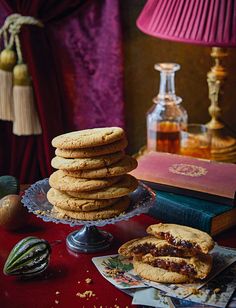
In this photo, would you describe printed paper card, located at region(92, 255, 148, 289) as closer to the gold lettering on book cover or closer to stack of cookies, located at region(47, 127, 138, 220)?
stack of cookies, located at region(47, 127, 138, 220)

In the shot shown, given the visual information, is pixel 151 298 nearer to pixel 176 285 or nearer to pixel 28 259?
pixel 176 285

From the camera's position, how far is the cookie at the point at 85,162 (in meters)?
1.18

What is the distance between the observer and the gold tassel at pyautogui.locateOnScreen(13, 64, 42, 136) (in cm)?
180

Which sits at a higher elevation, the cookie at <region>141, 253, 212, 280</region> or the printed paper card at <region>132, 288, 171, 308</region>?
the cookie at <region>141, 253, 212, 280</region>

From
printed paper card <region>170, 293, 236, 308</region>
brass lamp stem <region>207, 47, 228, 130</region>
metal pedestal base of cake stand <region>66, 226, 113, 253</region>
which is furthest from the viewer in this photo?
brass lamp stem <region>207, 47, 228, 130</region>

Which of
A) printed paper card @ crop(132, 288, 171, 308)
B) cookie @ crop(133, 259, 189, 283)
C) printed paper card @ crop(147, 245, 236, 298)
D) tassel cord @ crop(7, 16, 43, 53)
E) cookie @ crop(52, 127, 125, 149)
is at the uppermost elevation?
tassel cord @ crop(7, 16, 43, 53)

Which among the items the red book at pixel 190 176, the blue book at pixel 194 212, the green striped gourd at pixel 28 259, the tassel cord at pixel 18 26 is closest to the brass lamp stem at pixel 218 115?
Result: the red book at pixel 190 176

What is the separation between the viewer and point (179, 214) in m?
1.37

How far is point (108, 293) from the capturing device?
114cm

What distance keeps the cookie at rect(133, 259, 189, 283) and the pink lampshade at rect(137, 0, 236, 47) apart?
0.58 meters

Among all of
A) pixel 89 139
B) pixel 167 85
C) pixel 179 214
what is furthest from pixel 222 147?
pixel 89 139

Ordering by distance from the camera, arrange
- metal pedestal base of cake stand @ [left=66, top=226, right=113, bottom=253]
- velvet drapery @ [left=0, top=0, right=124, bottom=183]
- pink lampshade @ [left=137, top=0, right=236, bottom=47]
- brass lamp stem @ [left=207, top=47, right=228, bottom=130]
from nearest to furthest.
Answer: metal pedestal base of cake stand @ [left=66, top=226, right=113, bottom=253]
pink lampshade @ [left=137, top=0, right=236, bottom=47]
brass lamp stem @ [left=207, top=47, right=228, bottom=130]
velvet drapery @ [left=0, top=0, right=124, bottom=183]

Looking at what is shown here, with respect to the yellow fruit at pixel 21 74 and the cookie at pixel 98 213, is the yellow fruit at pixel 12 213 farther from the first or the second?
the yellow fruit at pixel 21 74

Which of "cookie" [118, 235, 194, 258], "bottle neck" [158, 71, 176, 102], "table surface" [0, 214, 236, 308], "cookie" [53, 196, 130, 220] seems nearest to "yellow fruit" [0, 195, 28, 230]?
"table surface" [0, 214, 236, 308]
